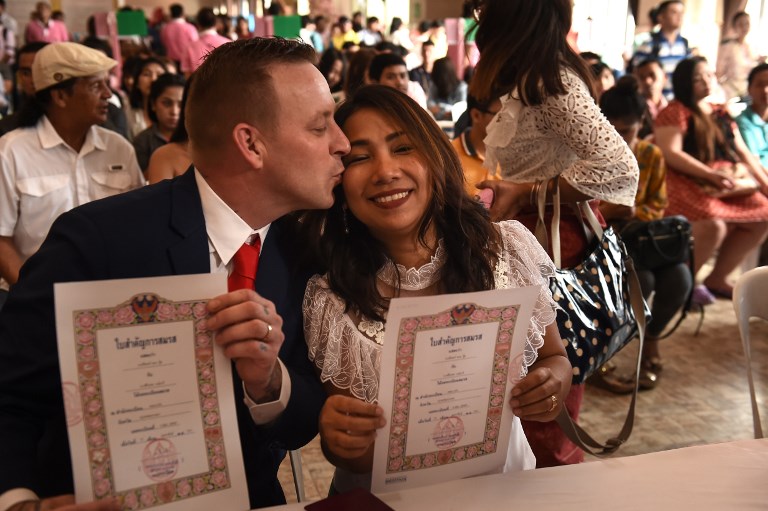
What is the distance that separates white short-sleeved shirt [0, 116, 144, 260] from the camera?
9.55 feet

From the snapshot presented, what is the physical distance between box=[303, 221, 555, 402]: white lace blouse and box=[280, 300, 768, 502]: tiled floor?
1.45m

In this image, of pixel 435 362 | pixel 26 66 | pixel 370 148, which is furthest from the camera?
pixel 26 66

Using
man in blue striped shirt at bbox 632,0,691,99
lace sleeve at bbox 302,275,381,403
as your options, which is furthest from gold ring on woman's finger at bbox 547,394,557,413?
man in blue striped shirt at bbox 632,0,691,99

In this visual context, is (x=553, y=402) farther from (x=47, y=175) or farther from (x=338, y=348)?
(x=47, y=175)

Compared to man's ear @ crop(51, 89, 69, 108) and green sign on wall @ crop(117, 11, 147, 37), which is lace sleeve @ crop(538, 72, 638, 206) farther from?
green sign on wall @ crop(117, 11, 147, 37)

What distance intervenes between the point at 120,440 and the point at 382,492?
1.40ft

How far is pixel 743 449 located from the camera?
138 centimetres

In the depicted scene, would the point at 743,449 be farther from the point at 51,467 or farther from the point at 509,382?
the point at 51,467

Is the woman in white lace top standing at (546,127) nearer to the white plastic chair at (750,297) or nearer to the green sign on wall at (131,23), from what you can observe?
the white plastic chair at (750,297)

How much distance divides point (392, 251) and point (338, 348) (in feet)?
0.88

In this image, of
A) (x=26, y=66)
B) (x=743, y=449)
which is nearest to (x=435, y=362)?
(x=743, y=449)

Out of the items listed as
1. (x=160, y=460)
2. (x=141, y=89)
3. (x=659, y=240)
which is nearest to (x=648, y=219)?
(x=659, y=240)

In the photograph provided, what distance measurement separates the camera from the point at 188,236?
1.41 meters

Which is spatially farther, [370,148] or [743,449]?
[370,148]
